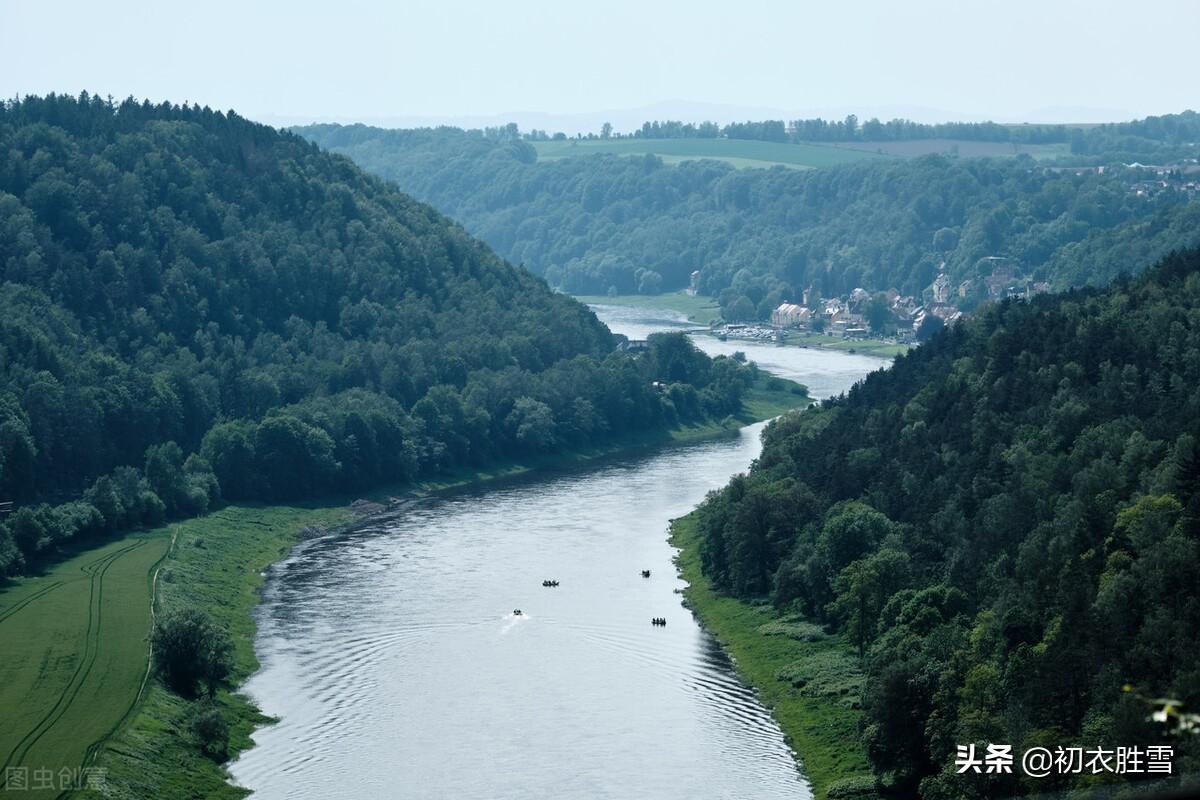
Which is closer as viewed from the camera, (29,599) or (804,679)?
(804,679)

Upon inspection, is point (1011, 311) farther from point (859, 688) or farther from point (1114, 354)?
point (859, 688)

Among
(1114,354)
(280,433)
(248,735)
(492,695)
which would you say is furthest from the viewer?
(280,433)

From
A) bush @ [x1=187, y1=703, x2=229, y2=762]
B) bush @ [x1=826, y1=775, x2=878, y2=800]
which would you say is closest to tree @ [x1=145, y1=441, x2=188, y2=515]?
bush @ [x1=187, y1=703, x2=229, y2=762]

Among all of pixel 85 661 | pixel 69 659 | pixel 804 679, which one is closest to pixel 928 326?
pixel 804 679

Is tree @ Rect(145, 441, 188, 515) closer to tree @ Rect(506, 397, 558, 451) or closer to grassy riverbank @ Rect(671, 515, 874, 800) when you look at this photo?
tree @ Rect(506, 397, 558, 451)

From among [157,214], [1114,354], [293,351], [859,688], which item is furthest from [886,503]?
[157,214]

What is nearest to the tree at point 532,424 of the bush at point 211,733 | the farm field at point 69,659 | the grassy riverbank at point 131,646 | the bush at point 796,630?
the grassy riverbank at point 131,646

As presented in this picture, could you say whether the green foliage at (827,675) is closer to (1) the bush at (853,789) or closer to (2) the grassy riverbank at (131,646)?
(1) the bush at (853,789)

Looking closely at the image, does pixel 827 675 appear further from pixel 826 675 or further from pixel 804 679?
pixel 804 679
